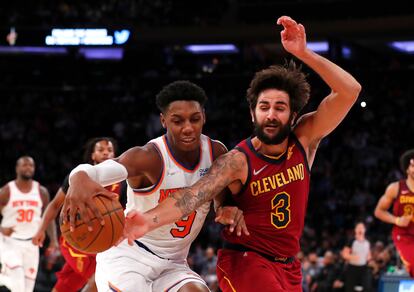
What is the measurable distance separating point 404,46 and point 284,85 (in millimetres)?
15635

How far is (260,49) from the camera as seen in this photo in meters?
19.8

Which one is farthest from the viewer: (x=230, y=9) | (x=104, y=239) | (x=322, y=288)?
(x=230, y=9)

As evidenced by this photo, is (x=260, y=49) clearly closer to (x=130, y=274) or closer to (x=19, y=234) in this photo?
(x=19, y=234)

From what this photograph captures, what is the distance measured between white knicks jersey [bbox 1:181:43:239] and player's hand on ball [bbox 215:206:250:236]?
5.81 meters

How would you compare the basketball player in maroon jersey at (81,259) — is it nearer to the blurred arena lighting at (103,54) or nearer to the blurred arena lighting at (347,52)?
the blurred arena lighting at (347,52)

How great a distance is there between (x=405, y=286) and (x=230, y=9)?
37.3 ft

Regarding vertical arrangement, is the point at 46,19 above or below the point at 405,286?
above

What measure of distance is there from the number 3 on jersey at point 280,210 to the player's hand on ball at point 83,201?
120cm

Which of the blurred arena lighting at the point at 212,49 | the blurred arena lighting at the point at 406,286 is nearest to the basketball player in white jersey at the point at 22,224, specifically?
the blurred arena lighting at the point at 406,286

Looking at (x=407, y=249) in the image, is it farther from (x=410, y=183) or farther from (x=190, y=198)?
(x=190, y=198)

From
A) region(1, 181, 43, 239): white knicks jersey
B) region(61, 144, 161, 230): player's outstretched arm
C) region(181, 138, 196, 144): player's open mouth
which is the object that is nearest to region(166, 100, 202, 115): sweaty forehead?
region(181, 138, 196, 144): player's open mouth

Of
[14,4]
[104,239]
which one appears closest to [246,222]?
[104,239]

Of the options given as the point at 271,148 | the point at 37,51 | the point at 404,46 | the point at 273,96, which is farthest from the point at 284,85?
the point at 37,51

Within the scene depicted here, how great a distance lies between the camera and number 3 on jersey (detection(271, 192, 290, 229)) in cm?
455
